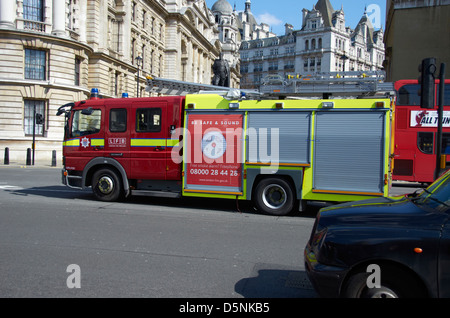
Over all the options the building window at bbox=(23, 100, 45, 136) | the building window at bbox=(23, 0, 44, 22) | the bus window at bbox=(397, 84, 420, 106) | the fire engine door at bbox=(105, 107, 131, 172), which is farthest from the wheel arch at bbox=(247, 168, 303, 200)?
the building window at bbox=(23, 0, 44, 22)

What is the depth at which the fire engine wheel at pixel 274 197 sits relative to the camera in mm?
9336

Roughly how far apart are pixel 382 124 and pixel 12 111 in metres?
30.2

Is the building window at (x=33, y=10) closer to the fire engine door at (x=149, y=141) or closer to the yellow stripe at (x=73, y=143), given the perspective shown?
the yellow stripe at (x=73, y=143)

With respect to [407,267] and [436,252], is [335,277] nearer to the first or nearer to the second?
[407,267]

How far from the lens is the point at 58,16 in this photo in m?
32.3

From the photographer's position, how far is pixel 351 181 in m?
8.82

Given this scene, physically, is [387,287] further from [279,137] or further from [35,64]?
[35,64]

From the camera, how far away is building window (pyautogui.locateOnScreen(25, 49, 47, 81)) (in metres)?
31.8

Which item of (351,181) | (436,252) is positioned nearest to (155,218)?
(351,181)

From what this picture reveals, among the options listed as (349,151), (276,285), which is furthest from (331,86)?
(276,285)

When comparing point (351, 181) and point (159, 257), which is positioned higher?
point (351, 181)

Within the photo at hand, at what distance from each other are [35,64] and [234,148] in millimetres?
28223

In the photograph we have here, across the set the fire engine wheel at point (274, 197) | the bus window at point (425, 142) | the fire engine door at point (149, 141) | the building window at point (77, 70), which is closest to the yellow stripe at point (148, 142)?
the fire engine door at point (149, 141)
